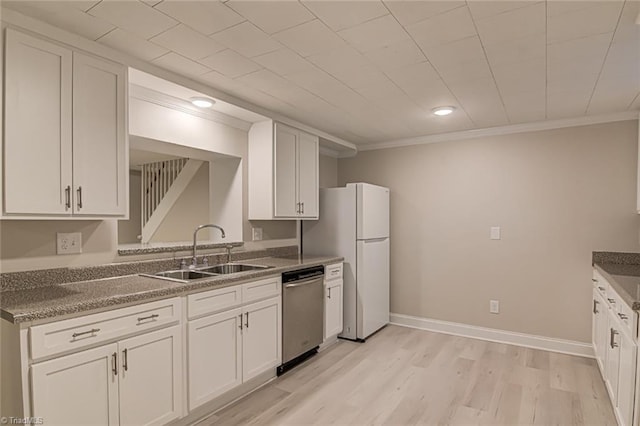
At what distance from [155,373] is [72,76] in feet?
5.38

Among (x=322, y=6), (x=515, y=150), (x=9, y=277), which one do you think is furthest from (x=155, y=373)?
(x=515, y=150)

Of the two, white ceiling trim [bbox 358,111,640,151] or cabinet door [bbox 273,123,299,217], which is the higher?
white ceiling trim [bbox 358,111,640,151]

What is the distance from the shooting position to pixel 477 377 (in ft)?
9.77

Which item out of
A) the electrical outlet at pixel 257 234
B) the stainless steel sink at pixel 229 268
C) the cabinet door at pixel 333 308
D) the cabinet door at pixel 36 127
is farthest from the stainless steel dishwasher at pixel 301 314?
the cabinet door at pixel 36 127

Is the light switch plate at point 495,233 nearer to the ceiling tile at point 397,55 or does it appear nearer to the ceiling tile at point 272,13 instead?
the ceiling tile at point 397,55

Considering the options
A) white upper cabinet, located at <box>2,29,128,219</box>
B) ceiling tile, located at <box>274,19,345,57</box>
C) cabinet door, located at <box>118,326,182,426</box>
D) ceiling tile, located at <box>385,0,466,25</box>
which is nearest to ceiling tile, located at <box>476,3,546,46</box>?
ceiling tile, located at <box>385,0,466,25</box>

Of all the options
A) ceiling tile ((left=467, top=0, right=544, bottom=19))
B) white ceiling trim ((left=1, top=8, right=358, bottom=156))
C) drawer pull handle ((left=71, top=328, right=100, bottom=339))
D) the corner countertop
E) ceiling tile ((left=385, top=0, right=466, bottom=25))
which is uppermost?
ceiling tile ((left=385, top=0, right=466, bottom=25))

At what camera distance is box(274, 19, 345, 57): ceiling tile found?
1833 mm

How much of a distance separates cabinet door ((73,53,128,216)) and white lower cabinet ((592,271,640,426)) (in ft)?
9.20

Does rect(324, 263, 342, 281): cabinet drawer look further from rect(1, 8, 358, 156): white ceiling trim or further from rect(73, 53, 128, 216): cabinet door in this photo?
rect(73, 53, 128, 216): cabinet door

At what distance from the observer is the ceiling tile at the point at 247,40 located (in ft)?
6.05

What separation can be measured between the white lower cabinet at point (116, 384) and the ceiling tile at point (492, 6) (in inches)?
89.4

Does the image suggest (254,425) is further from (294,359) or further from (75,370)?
(75,370)

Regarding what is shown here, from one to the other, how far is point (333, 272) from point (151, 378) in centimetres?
201
